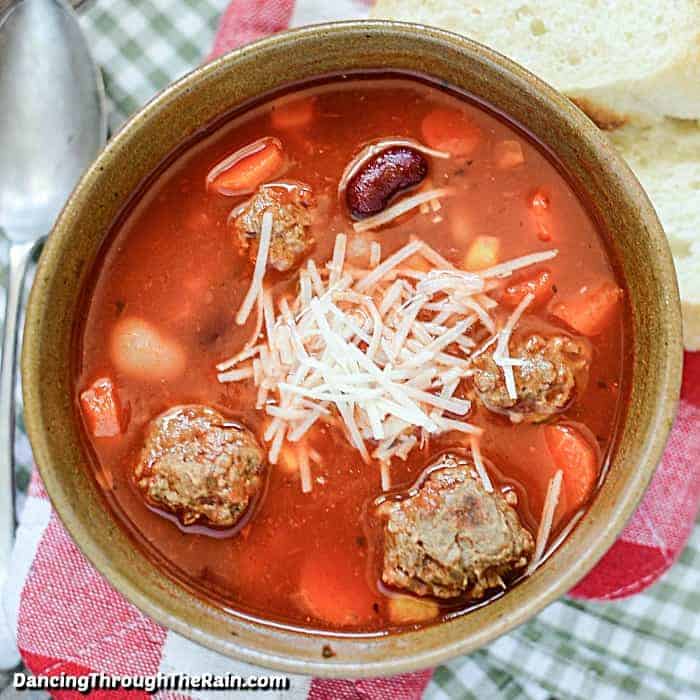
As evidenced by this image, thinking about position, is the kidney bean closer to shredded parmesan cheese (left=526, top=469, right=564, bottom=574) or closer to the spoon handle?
shredded parmesan cheese (left=526, top=469, right=564, bottom=574)

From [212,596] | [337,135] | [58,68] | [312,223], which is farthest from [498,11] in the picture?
[212,596]

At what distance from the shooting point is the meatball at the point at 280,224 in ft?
7.82

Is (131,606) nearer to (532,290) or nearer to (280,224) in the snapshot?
(280,224)

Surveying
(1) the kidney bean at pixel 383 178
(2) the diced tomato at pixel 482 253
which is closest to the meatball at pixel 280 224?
(1) the kidney bean at pixel 383 178

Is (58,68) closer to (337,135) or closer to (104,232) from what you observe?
(104,232)

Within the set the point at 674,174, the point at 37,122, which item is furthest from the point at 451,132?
the point at 37,122

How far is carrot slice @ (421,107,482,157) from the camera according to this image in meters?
2.47

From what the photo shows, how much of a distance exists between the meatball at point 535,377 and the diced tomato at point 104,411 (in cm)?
89

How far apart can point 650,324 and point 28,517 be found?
1925 millimetres

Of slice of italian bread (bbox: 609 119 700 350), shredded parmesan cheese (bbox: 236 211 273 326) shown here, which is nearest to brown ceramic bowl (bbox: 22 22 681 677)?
shredded parmesan cheese (bbox: 236 211 273 326)

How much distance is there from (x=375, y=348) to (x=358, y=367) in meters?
0.06

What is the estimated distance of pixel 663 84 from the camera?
9.20 ft

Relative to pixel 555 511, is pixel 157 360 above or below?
above

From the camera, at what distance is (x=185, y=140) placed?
2510 mm
